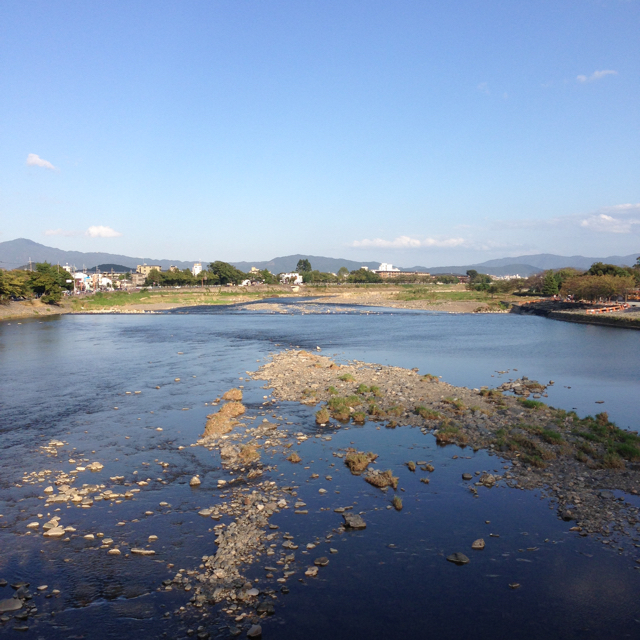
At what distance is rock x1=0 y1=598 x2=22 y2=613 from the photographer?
22.6 feet

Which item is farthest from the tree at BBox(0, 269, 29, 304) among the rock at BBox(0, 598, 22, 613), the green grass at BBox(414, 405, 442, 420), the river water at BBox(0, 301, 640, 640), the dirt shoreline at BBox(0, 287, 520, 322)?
the rock at BBox(0, 598, 22, 613)

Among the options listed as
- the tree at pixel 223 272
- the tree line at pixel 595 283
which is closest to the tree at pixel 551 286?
the tree line at pixel 595 283

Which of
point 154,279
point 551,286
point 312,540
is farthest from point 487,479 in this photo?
point 154,279

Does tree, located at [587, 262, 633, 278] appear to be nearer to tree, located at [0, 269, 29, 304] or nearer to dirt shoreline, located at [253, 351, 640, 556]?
dirt shoreline, located at [253, 351, 640, 556]

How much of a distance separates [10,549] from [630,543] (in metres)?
10.9

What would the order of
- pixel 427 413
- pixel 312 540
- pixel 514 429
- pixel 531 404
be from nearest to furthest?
pixel 312 540, pixel 514 429, pixel 427 413, pixel 531 404

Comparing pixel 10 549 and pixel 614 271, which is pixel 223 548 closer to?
pixel 10 549

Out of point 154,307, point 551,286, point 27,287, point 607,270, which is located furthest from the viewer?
point 551,286

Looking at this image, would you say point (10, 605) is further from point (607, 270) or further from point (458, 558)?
point (607, 270)

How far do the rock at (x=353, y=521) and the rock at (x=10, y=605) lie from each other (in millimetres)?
5399

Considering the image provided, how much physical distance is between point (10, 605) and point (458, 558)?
6976 mm

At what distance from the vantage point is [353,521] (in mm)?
9320

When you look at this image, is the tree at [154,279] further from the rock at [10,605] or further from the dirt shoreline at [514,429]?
the rock at [10,605]

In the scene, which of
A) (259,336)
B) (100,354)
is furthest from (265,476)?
Result: (259,336)
